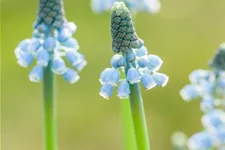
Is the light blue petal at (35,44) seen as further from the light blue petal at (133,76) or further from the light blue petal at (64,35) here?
the light blue petal at (133,76)

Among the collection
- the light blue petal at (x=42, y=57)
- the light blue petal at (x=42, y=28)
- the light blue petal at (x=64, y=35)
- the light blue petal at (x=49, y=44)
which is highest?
the light blue petal at (x=42, y=28)

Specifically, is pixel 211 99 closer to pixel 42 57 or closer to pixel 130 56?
pixel 130 56

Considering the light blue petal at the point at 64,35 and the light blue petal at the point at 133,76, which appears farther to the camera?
the light blue petal at the point at 64,35

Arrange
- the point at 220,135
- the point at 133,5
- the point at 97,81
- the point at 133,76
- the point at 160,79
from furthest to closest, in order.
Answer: the point at 97,81 < the point at 133,5 < the point at 220,135 < the point at 160,79 < the point at 133,76

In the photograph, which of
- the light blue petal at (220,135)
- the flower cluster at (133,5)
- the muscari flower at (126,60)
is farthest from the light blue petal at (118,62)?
the flower cluster at (133,5)

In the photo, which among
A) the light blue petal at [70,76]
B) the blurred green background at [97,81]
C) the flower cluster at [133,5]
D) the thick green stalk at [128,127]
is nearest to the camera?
the light blue petal at [70,76]

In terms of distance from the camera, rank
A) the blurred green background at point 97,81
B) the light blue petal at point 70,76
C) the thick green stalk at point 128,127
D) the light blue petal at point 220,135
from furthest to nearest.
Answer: the blurred green background at point 97,81
the thick green stalk at point 128,127
the light blue petal at point 70,76
the light blue petal at point 220,135

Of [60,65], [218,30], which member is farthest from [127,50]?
[218,30]

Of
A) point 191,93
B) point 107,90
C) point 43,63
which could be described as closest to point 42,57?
point 43,63
